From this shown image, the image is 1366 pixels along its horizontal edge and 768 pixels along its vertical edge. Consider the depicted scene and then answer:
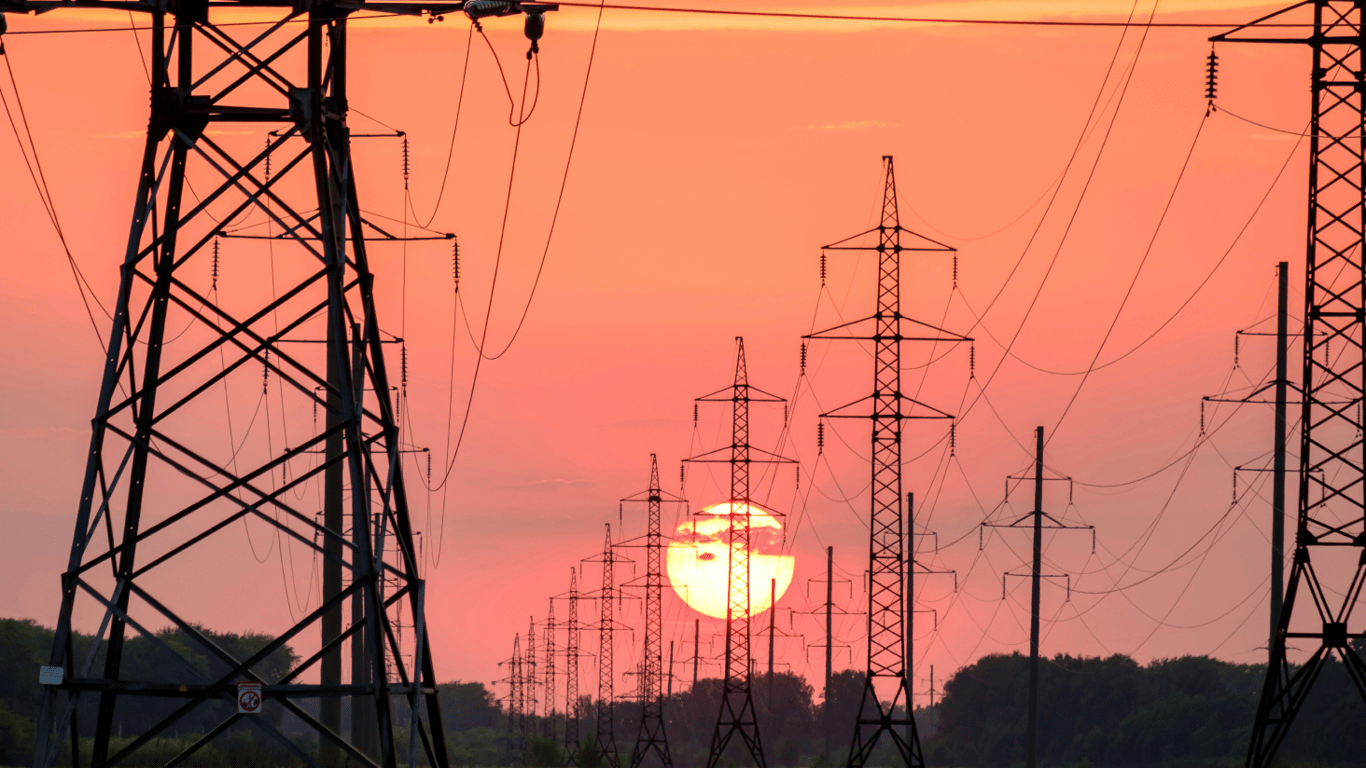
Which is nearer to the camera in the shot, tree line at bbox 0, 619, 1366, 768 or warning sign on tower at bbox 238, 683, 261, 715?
warning sign on tower at bbox 238, 683, 261, 715

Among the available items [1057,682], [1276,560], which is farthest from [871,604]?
[1057,682]

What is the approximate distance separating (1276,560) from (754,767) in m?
19.9

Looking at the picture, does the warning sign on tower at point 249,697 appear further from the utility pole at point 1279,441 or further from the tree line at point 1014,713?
the tree line at point 1014,713

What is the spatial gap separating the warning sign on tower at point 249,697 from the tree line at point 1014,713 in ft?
231

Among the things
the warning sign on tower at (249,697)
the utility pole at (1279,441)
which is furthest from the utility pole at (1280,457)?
the warning sign on tower at (249,697)

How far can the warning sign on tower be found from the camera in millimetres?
20422

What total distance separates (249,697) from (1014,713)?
11316 centimetres

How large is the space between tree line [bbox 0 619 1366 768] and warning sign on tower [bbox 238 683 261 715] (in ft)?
231

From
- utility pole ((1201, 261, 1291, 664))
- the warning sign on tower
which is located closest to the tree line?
utility pole ((1201, 261, 1291, 664))

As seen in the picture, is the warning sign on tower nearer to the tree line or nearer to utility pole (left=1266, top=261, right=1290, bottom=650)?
utility pole (left=1266, top=261, right=1290, bottom=650)

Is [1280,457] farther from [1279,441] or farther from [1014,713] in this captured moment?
[1014,713]

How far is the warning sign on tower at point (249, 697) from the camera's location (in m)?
20.4

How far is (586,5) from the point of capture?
23.6 metres

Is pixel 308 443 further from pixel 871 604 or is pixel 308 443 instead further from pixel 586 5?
pixel 871 604
